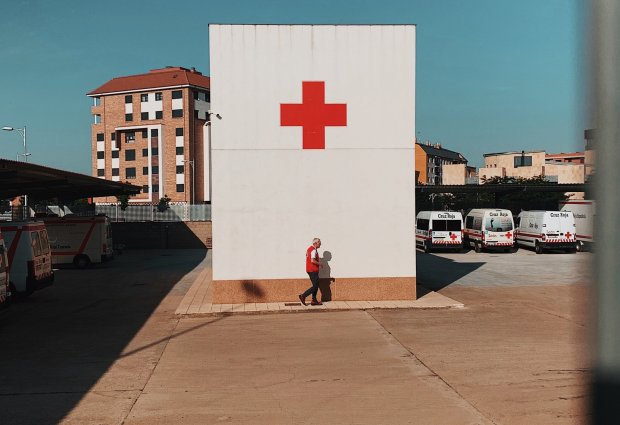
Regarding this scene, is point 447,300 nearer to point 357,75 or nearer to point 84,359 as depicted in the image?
point 357,75

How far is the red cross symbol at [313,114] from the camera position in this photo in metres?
14.4

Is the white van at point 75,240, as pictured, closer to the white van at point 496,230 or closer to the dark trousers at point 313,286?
the dark trousers at point 313,286

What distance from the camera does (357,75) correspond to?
47.7ft

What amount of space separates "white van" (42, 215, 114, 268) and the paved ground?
10.5 meters

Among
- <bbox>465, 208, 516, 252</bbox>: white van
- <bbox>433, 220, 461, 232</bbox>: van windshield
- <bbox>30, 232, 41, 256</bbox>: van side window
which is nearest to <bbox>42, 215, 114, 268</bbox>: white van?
<bbox>30, 232, 41, 256</bbox>: van side window

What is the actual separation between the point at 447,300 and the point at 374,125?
15.8 ft

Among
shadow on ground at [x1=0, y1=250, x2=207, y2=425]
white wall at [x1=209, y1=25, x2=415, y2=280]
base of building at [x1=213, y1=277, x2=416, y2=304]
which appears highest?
white wall at [x1=209, y1=25, x2=415, y2=280]

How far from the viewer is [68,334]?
11953 millimetres

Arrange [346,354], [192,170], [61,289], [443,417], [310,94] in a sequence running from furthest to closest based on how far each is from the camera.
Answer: [192,170] → [61,289] → [310,94] → [346,354] → [443,417]

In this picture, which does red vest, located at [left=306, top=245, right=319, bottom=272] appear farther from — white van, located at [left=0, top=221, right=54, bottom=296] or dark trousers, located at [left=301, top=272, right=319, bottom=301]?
white van, located at [left=0, top=221, right=54, bottom=296]

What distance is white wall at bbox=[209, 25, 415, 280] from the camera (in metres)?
14.3

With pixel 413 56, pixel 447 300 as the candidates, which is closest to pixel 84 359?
pixel 447 300

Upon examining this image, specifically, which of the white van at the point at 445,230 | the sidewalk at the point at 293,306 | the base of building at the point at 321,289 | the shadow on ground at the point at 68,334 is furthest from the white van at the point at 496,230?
the base of building at the point at 321,289

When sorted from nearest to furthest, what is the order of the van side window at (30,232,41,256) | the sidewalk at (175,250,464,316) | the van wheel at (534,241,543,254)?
the sidewalk at (175,250,464,316) < the van side window at (30,232,41,256) < the van wheel at (534,241,543,254)
